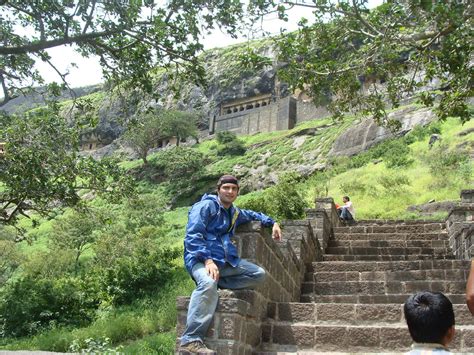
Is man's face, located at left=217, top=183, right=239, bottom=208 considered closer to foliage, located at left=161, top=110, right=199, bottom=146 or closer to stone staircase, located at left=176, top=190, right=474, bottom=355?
stone staircase, located at left=176, top=190, right=474, bottom=355

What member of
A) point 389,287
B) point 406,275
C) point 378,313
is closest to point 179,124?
point 406,275

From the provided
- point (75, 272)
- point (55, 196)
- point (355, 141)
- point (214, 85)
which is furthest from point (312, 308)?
point (214, 85)

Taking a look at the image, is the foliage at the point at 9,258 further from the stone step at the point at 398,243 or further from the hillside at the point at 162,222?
the stone step at the point at 398,243

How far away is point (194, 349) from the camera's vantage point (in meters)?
4.27

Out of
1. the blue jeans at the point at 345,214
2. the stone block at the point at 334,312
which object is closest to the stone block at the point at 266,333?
the stone block at the point at 334,312

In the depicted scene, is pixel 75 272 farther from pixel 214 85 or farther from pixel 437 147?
pixel 214 85

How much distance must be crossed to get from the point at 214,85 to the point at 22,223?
34972 millimetres

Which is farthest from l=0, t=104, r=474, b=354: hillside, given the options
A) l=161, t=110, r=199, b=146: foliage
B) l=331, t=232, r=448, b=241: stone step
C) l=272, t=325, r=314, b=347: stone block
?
l=161, t=110, r=199, b=146: foliage

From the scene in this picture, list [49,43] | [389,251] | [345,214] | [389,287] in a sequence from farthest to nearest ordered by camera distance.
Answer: [345,214]
[389,251]
[49,43]
[389,287]

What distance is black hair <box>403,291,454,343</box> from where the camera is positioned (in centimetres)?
249

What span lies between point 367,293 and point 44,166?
23.5 ft

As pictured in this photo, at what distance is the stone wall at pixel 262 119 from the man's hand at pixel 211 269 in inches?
2222

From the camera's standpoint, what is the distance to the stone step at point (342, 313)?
5.82 m

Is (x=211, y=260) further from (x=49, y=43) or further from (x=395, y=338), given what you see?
(x=49, y=43)
